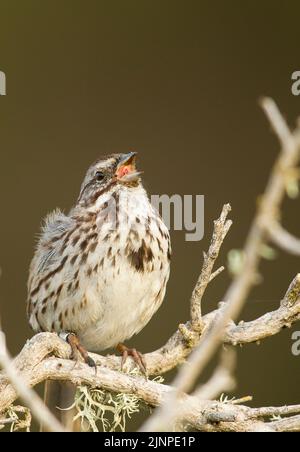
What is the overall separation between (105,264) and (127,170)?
0.38 metres

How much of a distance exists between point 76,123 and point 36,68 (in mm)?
353

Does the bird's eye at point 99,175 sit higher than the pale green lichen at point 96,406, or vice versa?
the bird's eye at point 99,175

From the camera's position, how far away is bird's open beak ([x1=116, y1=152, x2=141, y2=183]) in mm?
3025

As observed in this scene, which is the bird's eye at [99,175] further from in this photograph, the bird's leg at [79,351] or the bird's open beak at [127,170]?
the bird's leg at [79,351]

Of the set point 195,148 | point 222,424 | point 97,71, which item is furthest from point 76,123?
point 222,424

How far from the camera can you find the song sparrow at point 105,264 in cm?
290

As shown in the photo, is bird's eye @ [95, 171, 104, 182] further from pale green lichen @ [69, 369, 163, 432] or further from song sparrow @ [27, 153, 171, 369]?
pale green lichen @ [69, 369, 163, 432]

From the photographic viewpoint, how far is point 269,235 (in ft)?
2.81

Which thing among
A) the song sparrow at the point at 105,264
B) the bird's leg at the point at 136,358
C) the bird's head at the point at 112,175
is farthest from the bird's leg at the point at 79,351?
the bird's head at the point at 112,175

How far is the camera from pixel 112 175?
308 cm

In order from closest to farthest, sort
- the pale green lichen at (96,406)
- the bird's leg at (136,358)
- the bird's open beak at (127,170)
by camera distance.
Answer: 1. the pale green lichen at (96,406)
2. the bird's leg at (136,358)
3. the bird's open beak at (127,170)

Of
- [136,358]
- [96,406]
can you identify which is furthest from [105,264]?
[96,406]

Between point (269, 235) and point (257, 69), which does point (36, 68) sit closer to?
point (257, 69)

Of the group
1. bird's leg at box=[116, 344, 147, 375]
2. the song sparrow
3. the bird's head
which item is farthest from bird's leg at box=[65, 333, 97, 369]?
the bird's head
